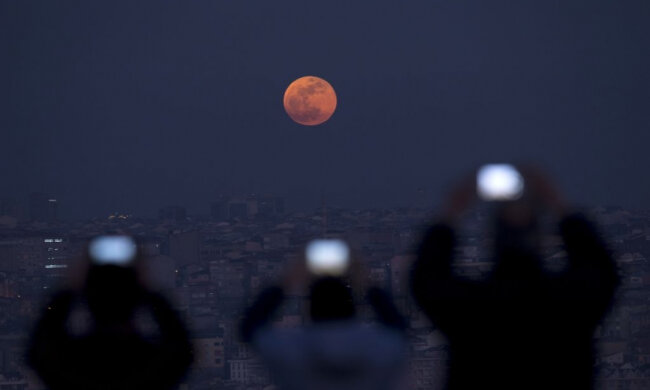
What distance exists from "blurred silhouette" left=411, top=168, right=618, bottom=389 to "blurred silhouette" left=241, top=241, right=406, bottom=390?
14 cm

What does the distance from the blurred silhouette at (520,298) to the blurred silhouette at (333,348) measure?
143mm

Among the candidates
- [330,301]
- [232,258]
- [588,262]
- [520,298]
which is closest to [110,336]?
[330,301]

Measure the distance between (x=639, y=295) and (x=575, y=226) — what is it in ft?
82.6

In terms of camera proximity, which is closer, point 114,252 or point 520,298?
point 520,298

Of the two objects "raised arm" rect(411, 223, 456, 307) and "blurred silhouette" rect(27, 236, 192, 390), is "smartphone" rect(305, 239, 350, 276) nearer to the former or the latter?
"raised arm" rect(411, 223, 456, 307)

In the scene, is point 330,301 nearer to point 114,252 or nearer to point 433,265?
point 433,265

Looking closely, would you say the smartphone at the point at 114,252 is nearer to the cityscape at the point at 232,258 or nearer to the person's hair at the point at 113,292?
the person's hair at the point at 113,292

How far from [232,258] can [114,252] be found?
95.4ft

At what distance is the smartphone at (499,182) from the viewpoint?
1.95 metres

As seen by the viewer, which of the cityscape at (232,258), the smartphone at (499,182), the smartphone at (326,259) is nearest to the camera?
the smartphone at (499,182)

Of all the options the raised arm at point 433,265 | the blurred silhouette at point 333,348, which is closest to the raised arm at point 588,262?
the raised arm at point 433,265

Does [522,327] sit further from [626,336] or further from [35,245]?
[35,245]

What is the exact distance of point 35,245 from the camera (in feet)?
103

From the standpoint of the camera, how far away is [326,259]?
219cm
